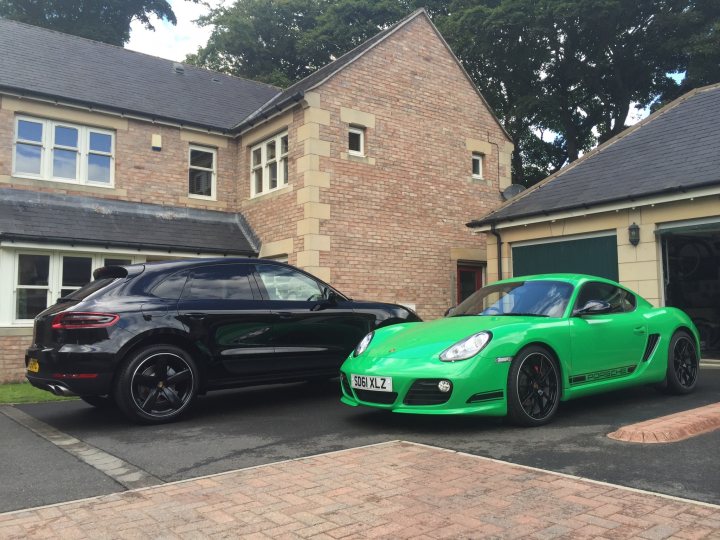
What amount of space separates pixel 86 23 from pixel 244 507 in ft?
118

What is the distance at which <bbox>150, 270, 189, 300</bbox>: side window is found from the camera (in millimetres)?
6191

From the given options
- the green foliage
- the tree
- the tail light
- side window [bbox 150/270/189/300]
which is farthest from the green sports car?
the tree

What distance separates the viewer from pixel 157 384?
19.5 feet

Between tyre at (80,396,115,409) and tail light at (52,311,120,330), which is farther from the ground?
tail light at (52,311,120,330)

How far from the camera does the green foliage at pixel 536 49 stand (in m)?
24.3

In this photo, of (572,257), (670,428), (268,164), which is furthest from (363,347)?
(268,164)

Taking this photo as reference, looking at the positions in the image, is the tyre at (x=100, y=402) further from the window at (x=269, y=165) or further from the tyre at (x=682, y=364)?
the window at (x=269, y=165)

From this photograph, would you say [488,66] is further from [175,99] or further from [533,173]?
[175,99]

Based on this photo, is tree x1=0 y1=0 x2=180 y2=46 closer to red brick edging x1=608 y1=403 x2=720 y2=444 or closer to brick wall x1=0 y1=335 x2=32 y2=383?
brick wall x1=0 y1=335 x2=32 y2=383

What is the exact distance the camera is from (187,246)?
1333 cm

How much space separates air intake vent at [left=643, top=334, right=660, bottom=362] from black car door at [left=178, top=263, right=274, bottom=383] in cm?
404

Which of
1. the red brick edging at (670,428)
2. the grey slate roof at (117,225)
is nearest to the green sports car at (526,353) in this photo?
the red brick edging at (670,428)

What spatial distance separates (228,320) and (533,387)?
321cm

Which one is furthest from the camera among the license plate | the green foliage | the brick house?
the green foliage
